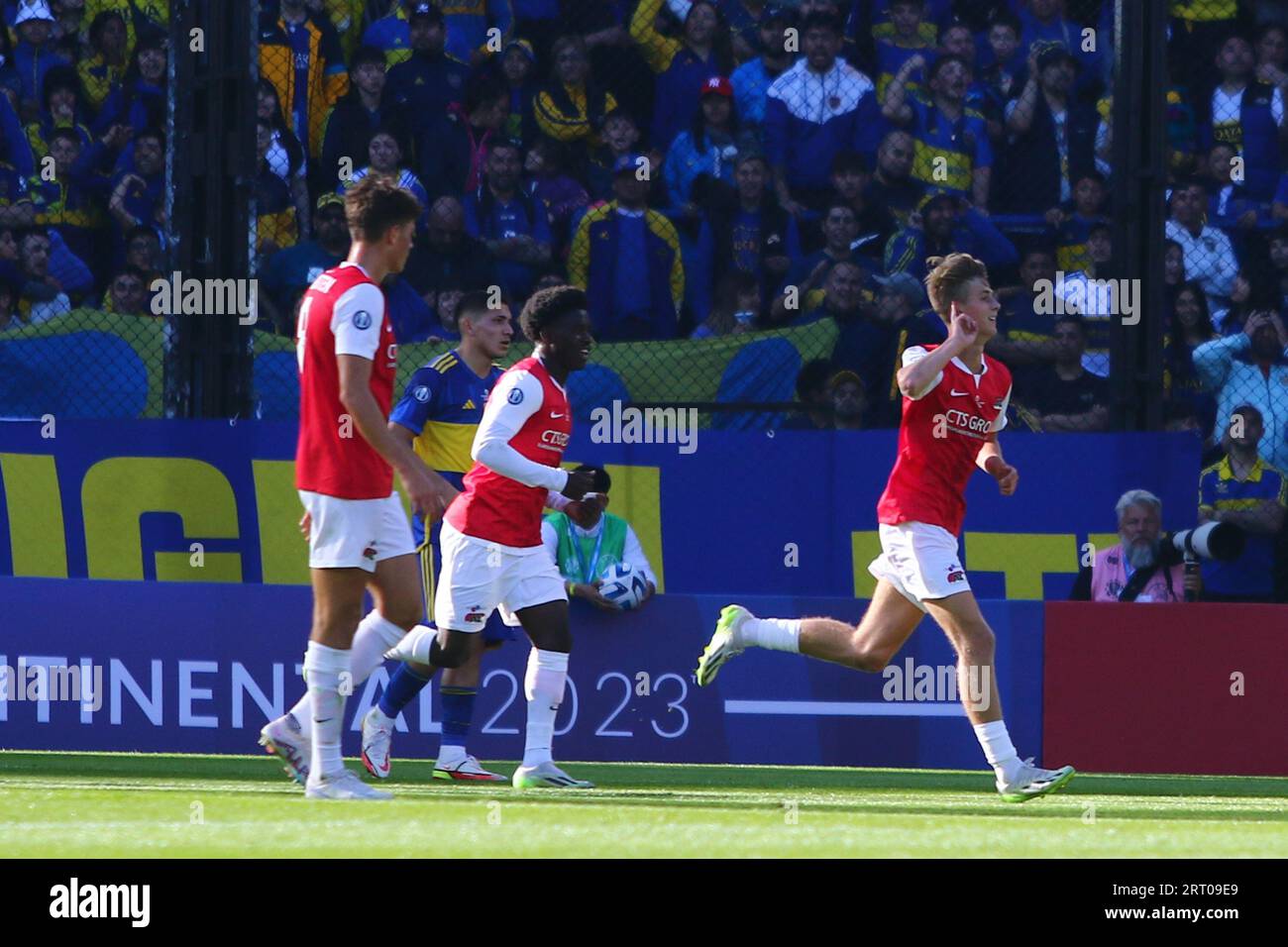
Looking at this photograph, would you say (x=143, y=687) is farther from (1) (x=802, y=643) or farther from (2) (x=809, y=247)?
(2) (x=809, y=247)

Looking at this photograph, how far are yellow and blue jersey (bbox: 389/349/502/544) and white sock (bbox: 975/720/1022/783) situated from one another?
2510 millimetres

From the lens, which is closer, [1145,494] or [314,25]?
[1145,494]

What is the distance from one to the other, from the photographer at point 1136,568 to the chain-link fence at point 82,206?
4.74 metres

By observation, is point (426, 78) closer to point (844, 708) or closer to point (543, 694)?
point (844, 708)

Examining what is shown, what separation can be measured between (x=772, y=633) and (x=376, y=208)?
250cm

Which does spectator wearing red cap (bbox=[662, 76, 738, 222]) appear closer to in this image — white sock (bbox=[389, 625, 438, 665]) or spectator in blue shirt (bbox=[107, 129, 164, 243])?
spectator in blue shirt (bbox=[107, 129, 164, 243])

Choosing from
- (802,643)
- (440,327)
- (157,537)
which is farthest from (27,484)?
(802,643)

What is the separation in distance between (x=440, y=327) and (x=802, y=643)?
3.99 meters

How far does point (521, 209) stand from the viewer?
465 inches

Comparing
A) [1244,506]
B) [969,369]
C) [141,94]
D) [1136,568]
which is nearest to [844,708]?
[1136,568]

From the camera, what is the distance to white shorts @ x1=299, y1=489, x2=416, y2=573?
6.62 meters

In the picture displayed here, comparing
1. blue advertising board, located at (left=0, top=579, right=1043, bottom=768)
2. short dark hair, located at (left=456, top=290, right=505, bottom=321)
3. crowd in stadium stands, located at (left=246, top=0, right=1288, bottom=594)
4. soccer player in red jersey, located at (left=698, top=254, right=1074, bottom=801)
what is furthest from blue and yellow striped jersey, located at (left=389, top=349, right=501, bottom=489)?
crowd in stadium stands, located at (left=246, top=0, right=1288, bottom=594)
